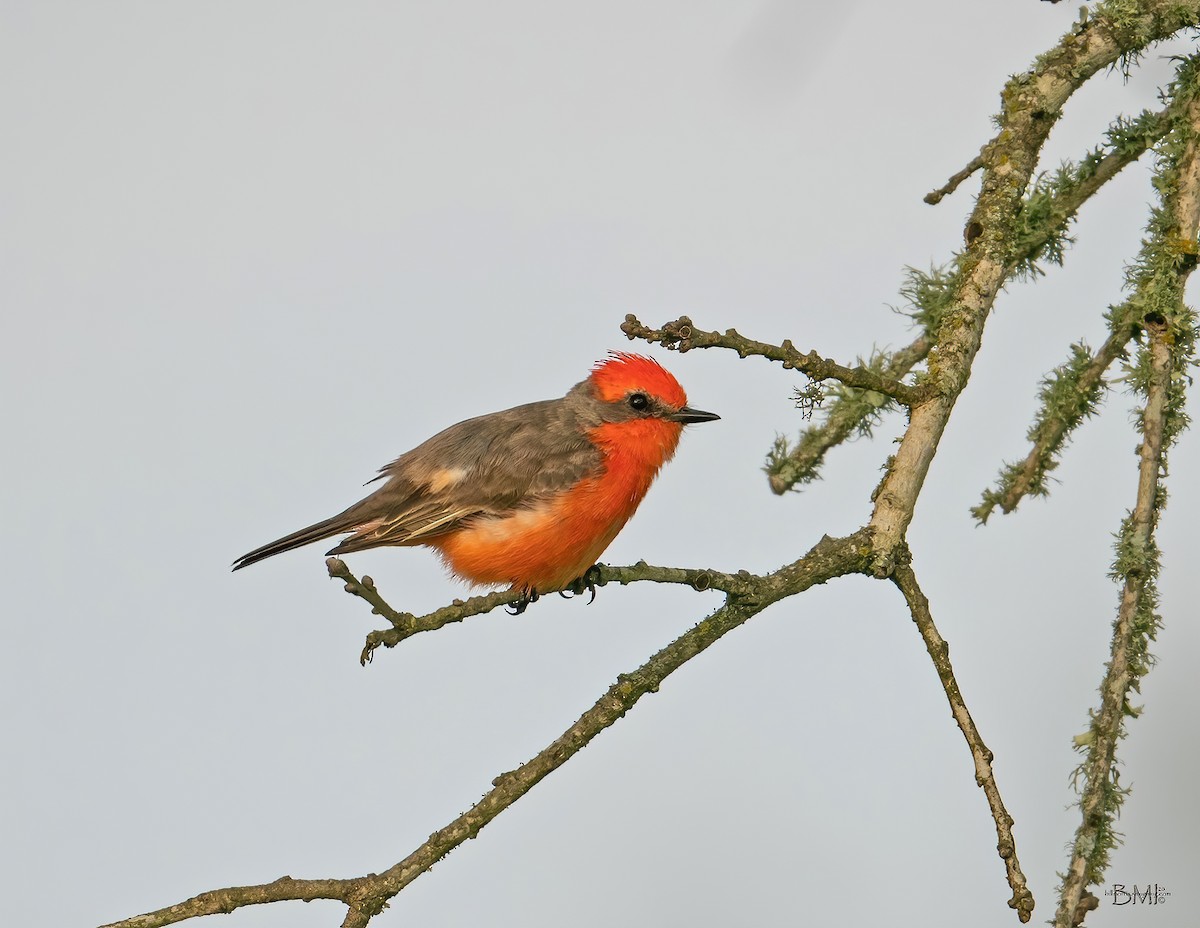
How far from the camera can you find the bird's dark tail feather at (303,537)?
336 cm

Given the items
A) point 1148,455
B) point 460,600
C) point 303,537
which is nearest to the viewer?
point 460,600

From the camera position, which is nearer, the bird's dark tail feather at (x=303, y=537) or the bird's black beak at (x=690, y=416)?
the bird's dark tail feather at (x=303, y=537)

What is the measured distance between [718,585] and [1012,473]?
97cm

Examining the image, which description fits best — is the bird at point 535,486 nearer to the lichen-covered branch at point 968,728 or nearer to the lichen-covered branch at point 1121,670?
the lichen-covered branch at point 968,728

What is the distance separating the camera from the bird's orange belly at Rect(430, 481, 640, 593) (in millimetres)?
3617

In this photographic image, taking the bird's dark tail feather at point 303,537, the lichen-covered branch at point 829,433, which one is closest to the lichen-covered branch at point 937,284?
the lichen-covered branch at point 829,433

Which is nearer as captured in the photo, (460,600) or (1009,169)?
(460,600)

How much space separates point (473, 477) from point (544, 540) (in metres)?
0.33

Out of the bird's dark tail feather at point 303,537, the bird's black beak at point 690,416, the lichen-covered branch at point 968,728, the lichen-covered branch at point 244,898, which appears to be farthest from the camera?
the bird's black beak at point 690,416

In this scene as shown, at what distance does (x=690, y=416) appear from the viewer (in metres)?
3.84

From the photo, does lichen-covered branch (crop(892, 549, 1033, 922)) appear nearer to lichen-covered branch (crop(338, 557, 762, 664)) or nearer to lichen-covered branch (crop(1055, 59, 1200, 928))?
lichen-covered branch (crop(1055, 59, 1200, 928))

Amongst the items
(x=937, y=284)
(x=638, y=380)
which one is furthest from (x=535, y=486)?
(x=937, y=284)

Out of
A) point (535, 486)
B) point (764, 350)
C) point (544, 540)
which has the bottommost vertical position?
point (764, 350)

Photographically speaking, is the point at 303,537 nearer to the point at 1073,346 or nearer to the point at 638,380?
the point at 638,380
